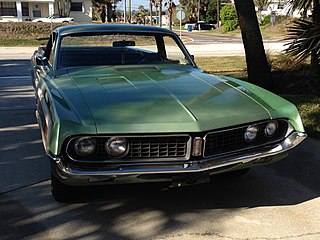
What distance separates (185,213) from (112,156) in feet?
2.83

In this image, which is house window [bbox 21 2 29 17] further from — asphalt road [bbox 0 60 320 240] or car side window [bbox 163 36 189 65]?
asphalt road [bbox 0 60 320 240]

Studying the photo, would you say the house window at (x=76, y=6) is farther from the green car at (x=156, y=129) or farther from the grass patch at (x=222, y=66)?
the green car at (x=156, y=129)

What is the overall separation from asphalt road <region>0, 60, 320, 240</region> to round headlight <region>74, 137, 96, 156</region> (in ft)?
2.07

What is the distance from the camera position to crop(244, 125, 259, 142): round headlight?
315cm

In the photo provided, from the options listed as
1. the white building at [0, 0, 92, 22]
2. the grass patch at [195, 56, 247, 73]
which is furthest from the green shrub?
the grass patch at [195, 56, 247, 73]

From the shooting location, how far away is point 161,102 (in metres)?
3.16

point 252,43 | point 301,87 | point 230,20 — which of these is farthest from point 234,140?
point 230,20

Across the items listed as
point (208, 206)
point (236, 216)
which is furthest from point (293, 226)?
point (208, 206)

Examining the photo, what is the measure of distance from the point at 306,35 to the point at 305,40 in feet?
0.48

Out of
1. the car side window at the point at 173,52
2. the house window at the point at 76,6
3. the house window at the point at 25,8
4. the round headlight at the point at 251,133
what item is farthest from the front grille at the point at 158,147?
the house window at the point at 76,6

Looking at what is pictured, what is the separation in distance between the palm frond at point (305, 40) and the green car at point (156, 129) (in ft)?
11.8

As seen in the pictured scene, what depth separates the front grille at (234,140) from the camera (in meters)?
3.01

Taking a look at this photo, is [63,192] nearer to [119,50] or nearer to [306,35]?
[119,50]

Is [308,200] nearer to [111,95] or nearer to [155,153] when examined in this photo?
[155,153]
